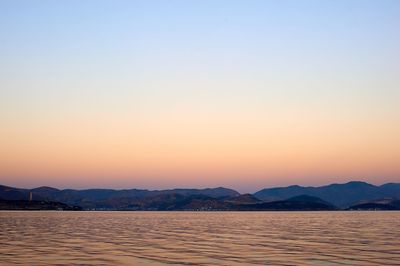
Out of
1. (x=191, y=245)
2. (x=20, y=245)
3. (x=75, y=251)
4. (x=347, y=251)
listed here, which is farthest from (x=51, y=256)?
(x=347, y=251)

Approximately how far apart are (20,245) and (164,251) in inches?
711

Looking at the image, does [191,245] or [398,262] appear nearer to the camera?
[398,262]

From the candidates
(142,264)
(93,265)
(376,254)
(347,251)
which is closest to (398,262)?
(376,254)

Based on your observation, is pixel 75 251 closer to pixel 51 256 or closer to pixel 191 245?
pixel 51 256

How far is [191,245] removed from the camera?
66500 millimetres

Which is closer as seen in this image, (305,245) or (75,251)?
(75,251)

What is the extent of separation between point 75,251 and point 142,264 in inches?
520

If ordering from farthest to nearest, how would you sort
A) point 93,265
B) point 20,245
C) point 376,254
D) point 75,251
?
1. point 20,245
2. point 75,251
3. point 376,254
4. point 93,265

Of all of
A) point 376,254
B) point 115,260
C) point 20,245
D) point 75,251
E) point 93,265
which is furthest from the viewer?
point 20,245

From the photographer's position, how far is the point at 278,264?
4547 cm

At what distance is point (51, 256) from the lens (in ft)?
170

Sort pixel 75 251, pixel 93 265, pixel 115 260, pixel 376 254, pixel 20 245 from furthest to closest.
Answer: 1. pixel 20 245
2. pixel 75 251
3. pixel 376 254
4. pixel 115 260
5. pixel 93 265

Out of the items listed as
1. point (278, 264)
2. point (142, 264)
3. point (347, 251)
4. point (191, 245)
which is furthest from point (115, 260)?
point (347, 251)

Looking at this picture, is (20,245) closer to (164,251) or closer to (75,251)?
(75,251)
